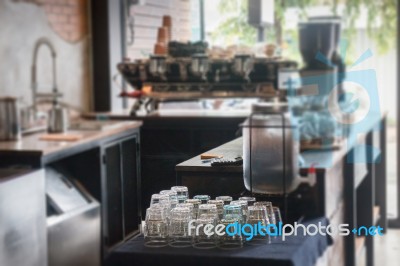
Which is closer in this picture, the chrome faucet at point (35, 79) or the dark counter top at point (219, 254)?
the dark counter top at point (219, 254)

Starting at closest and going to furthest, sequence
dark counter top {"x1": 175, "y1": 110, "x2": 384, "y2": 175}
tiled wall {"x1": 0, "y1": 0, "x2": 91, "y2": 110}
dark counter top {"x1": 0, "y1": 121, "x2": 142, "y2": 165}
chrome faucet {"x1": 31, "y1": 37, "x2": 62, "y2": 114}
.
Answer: dark counter top {"x1": 175, "y1": 110, "x2": 384, "y2": 175}
dark counter top {"x1": 0, "y1": 121, "x2": 142, "y2": 165}
tiled wall {"x1": 0, "y1": 0, "x2": 91, "y2": 110}
chrome faucet {"x1": 31, "y1": 37, "x2": 62, "y2": 114}

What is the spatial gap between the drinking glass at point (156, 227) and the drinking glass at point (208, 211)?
0.21 ft

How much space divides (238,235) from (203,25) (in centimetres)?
285

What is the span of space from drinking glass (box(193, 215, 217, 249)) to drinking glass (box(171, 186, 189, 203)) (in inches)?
1.9

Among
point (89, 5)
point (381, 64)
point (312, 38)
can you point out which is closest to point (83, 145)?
point (312, 38)

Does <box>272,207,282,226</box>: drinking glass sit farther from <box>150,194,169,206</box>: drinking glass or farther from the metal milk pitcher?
the metal milk pitcher

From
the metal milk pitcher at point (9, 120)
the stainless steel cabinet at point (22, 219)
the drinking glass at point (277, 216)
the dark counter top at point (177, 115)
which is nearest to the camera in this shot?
the drinking glass at point (277, 216)

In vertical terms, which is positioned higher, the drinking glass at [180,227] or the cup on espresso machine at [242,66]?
the cup on espresso machine at [242,66]

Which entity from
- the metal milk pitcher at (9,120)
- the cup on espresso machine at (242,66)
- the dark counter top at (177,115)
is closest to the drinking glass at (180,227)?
the metal milk pitcher at (9,120)

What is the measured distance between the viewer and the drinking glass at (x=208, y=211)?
3.95ft

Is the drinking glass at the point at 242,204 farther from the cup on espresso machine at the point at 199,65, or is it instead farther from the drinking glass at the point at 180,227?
the cup on espresso machine at the point at 199,65

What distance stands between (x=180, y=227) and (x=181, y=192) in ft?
0.42

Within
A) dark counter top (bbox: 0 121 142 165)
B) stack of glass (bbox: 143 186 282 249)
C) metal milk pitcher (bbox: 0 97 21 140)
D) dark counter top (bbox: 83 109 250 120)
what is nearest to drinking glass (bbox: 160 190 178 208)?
stack of glass (bbox: 143 186 282 249)

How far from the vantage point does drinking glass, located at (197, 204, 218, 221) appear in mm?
1204
